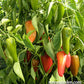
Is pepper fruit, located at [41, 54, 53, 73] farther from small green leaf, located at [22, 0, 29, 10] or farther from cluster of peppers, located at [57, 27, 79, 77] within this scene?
small green leaf, located at [22, 0, 29, 10]

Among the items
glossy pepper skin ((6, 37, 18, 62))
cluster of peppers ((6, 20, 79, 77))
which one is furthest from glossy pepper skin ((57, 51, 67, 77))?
glossy pepper skin ((6, 37, 18, 62))

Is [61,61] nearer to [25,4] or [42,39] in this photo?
[42,39]

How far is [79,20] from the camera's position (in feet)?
1.71

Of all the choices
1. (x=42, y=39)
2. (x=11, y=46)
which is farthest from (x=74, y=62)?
(x=11, y=46)

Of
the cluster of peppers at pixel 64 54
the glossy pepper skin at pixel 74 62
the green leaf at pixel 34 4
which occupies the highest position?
the green leaf at pixel 34 4

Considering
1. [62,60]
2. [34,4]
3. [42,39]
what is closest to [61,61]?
[62,60]

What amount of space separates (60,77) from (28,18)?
29 centimetres

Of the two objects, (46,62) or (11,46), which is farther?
(46,62)

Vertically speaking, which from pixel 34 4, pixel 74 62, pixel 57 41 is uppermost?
pixel 34 4

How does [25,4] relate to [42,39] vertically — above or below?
above

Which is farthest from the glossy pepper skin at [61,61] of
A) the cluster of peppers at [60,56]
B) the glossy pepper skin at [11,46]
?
the glossy pepper skin at [11,46]

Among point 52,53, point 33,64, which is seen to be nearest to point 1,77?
point 33,64

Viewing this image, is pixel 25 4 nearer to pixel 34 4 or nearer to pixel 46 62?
pixel 34 4

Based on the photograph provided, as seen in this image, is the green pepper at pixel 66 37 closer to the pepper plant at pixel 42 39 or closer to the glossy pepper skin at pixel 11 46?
the pepper plant at pixel 42 39
